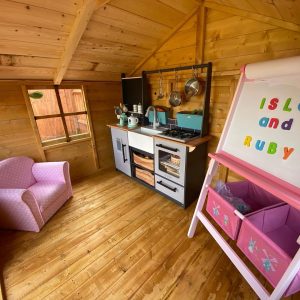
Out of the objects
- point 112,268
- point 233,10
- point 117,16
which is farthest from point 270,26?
point 112,268

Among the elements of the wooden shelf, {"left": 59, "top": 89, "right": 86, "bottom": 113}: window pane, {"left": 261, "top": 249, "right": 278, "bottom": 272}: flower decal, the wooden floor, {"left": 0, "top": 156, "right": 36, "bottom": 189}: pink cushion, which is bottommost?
the wooden floor

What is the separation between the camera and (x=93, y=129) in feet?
9.20

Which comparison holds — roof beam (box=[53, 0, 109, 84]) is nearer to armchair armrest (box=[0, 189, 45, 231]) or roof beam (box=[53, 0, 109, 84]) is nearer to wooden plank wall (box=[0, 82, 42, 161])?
wooden plank wall (box=[0, 82, 42, 161])

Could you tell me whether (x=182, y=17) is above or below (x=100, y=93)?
above

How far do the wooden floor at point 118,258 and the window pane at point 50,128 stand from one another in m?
1.04

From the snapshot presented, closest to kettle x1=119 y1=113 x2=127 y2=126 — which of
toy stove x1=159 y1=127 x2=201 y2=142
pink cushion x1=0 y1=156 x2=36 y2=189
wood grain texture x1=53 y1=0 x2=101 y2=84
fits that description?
toy stove x1=159 y1=127 x2=201 y2=142

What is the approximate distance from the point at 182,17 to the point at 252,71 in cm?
133

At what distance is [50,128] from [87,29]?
1.42m

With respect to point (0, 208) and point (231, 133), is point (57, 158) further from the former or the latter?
point (231, 133)

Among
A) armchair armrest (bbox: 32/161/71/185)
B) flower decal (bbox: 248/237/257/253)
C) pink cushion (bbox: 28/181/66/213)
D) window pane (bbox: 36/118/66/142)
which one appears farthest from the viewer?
window pane (bbox: 36/118/66/142)

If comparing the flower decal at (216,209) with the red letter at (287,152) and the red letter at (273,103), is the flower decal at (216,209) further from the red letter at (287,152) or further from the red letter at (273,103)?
the red letter at (273,103)

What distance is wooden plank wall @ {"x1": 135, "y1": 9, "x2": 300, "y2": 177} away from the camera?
148 cm

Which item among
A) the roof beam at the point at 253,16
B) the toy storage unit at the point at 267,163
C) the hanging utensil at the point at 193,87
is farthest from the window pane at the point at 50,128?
the roof beam at the point at 253,16

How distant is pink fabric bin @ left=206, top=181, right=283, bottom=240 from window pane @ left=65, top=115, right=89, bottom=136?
7.13ft
